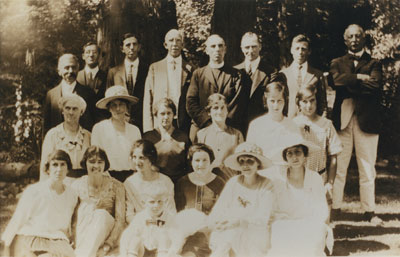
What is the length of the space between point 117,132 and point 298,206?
2026 millimetres

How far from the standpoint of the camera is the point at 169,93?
5.56 m

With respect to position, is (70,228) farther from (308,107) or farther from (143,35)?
(308,107)

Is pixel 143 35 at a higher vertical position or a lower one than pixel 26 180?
higher

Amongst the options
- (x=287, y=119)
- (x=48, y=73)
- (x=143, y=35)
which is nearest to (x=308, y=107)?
(x=287, y=119)

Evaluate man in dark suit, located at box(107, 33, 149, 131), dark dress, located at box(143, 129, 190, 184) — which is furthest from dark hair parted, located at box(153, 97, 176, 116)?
dark dress, located at box(143, 129, 190, 184)

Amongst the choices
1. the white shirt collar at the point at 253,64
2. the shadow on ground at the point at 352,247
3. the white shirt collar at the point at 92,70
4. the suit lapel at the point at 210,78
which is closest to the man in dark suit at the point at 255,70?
the white shirt collar at the point at 253,64

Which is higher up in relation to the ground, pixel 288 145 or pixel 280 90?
pixel 280 90

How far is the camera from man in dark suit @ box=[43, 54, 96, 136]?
5555mm

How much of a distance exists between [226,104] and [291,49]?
3.02 feet

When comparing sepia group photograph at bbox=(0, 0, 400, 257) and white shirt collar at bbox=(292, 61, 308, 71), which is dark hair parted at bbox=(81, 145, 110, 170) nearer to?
sepia group photograph at bbox=(0, 0, 400, 257)

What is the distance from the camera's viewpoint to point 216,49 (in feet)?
18.1

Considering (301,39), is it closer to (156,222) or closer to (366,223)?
(366,223)

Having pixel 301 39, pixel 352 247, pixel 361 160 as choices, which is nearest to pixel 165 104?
pixel 301 39

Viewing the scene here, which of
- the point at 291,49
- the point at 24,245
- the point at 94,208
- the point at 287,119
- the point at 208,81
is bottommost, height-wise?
the point at 24,245
